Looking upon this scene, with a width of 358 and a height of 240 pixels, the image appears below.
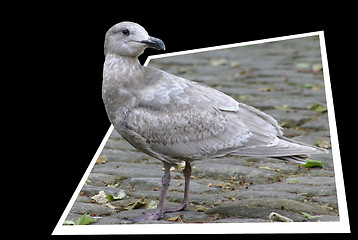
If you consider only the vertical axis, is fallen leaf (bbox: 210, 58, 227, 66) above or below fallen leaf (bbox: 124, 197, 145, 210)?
above

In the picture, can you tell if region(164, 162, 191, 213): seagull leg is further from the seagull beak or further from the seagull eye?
the seagull eye

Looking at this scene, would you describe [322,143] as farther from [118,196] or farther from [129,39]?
[129,39]

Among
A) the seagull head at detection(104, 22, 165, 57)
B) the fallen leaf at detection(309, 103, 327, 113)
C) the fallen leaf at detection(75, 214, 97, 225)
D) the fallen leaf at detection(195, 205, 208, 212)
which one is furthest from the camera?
the fallen leaf at detection(309, 103, 327, 113)

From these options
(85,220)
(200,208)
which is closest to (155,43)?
(200,208)

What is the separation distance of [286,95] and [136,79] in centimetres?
305

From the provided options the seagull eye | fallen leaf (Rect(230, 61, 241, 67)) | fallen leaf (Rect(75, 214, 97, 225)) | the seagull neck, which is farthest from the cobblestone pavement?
the seagull eye

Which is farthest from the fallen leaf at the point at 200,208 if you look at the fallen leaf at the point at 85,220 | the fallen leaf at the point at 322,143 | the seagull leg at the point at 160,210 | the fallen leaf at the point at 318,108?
the fallen leaf at the point at 318,108

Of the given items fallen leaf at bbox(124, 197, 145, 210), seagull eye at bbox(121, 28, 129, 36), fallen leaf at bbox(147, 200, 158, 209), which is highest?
seagull eye at bbox(121, 28, 129, 36)

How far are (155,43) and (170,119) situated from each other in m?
0.67

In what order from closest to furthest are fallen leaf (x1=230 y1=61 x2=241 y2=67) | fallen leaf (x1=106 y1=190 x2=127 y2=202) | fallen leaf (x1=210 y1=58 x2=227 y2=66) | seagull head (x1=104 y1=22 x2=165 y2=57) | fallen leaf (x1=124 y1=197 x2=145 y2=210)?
seagull head (x1=104 y1=22 x2=165 y2=57)
fallen leaf (x1=124 y1=197 x2=145 y2=210)
fallen leaf (x1=106 y1=190 x2=127 y2=202)
fallen leaf (x1=230 y1=61 x2=241 y2=67)
fallen leaf (x1=210 y1=58 x2=227 y2=66)

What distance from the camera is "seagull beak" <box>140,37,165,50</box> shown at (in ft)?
17.3

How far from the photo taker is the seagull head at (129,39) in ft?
17.6

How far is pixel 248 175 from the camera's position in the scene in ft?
19.8

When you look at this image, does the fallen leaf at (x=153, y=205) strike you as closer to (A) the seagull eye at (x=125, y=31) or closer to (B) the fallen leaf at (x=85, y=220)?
(B) the fallen leaf at (x=85, y=220)
